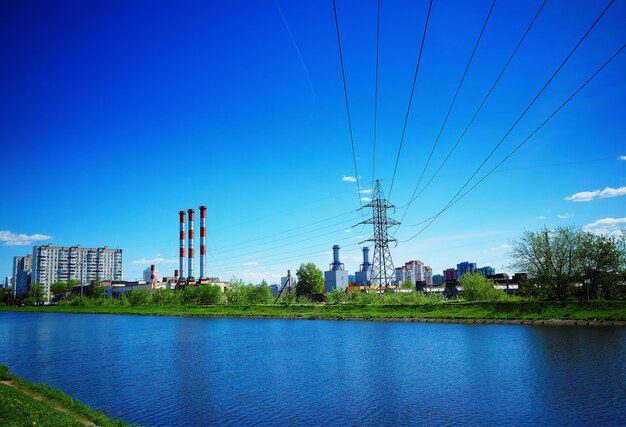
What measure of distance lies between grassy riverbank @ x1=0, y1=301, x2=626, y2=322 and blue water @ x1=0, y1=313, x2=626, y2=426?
8365 millimetres

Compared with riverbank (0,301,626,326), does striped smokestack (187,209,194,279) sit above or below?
above

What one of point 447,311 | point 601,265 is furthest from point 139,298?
point 601,265

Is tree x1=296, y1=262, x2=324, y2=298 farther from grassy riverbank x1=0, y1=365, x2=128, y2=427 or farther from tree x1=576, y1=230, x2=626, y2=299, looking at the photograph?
grassy riverbank x1=0, y1=365, x2=128, y2=427

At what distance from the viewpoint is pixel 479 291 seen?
86.4 m

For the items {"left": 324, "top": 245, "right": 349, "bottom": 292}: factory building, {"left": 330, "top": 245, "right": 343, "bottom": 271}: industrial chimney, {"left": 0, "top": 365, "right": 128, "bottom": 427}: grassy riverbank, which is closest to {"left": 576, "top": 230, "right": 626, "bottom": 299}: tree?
{"left": 0, "top": 365, "right": 128, "bottom": 427}: grassy riverbank

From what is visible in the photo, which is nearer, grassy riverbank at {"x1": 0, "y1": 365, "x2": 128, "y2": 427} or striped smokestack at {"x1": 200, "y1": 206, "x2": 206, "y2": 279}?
grassy riverbank at {"x1": 0, "y1": 365, "x2": 128, "y2": 427}

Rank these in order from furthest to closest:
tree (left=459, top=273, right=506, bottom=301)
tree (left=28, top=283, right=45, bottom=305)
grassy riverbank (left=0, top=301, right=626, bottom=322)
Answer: tree (left=28, top=283, right=45, bottom=305), tree (left=459, top=273, right=506, bottom=301), grassy riverbank (left=0, top=301, right=626, bottom=322)

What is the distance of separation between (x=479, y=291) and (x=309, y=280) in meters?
72.9

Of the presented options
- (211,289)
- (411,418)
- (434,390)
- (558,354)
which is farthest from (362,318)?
(211,289)

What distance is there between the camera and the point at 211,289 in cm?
13025

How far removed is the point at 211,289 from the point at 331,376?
107m

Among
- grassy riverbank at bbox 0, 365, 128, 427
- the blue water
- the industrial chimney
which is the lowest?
the blue water

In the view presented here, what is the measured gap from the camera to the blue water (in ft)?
67.1

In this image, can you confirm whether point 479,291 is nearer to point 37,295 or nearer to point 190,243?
point 190,243
